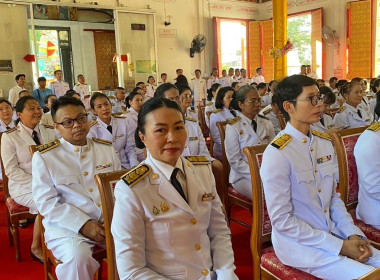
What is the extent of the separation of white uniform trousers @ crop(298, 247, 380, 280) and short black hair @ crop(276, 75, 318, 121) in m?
0.67

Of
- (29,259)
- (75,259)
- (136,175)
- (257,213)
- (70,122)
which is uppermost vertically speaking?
(70,122)

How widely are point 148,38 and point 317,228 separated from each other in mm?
9024

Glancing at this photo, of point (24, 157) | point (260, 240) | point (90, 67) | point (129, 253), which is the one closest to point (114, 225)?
point (129, 253)

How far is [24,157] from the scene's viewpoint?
2682 mm

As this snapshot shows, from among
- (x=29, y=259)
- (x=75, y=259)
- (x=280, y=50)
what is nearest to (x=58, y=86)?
(x=280, y=50)

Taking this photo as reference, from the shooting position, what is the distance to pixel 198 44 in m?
10.8

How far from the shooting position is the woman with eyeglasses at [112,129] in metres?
3.20

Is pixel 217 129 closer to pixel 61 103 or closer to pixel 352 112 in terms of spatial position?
pixel 352 112

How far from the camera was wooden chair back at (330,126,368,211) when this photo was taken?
6.45 ft

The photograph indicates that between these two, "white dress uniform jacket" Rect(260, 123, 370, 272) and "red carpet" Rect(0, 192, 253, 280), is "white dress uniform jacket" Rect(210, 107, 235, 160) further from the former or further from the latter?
"white dress uniform jacket" Rect(260, 123, 370, 272)

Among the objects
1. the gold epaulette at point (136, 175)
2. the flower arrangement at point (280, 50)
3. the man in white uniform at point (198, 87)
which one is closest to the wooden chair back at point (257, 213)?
the gold epaulette at point (136, 175)

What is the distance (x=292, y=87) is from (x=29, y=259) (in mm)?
2174

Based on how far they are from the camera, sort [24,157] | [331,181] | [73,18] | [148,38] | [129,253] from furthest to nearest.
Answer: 1. [73,18]
2. [148,38]
3. [24,157]
4. [331,181]
5. [129,253]

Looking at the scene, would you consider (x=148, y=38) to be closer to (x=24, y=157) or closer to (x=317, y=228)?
(x=24, y=157)
